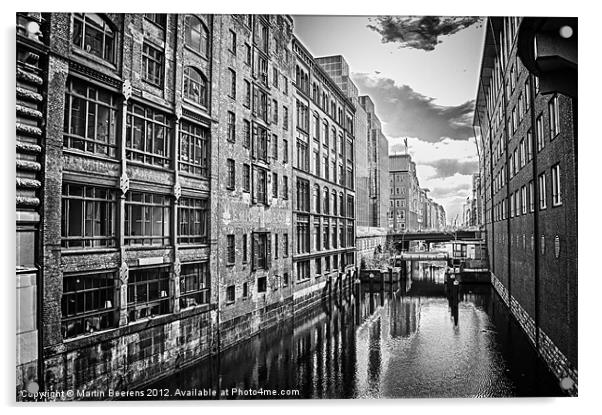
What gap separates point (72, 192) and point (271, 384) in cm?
466

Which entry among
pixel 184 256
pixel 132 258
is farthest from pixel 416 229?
pixel 132 258

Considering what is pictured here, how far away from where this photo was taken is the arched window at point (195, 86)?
31.0 ft

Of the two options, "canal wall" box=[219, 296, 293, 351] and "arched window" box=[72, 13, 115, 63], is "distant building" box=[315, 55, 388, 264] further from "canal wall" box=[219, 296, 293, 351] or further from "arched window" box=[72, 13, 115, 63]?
"arched window" box=[72, 13, 115, 63]


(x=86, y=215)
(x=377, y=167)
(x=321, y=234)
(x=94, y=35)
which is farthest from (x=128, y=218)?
(x=377, y=167)

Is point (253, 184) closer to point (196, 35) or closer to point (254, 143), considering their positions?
point (254, 143)

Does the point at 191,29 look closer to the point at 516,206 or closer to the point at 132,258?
the point at 132,258

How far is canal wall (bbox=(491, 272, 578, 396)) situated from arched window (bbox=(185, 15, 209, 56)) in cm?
909

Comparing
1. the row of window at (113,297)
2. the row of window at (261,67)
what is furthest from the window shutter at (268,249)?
the row of window at (261,67)

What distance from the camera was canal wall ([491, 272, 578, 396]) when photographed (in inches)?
302

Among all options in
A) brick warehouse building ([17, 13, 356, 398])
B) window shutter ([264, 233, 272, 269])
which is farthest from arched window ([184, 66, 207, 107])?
window shutter ([264, 233, 272, 269])

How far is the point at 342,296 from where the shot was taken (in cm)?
1281

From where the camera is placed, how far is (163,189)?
885cm

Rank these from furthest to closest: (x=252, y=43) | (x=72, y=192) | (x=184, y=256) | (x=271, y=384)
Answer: (x=252, y=43) → (x=184, y=256) → (x=271, y=384) → (x=72, y=192)

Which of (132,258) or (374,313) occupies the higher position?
(132,258)
